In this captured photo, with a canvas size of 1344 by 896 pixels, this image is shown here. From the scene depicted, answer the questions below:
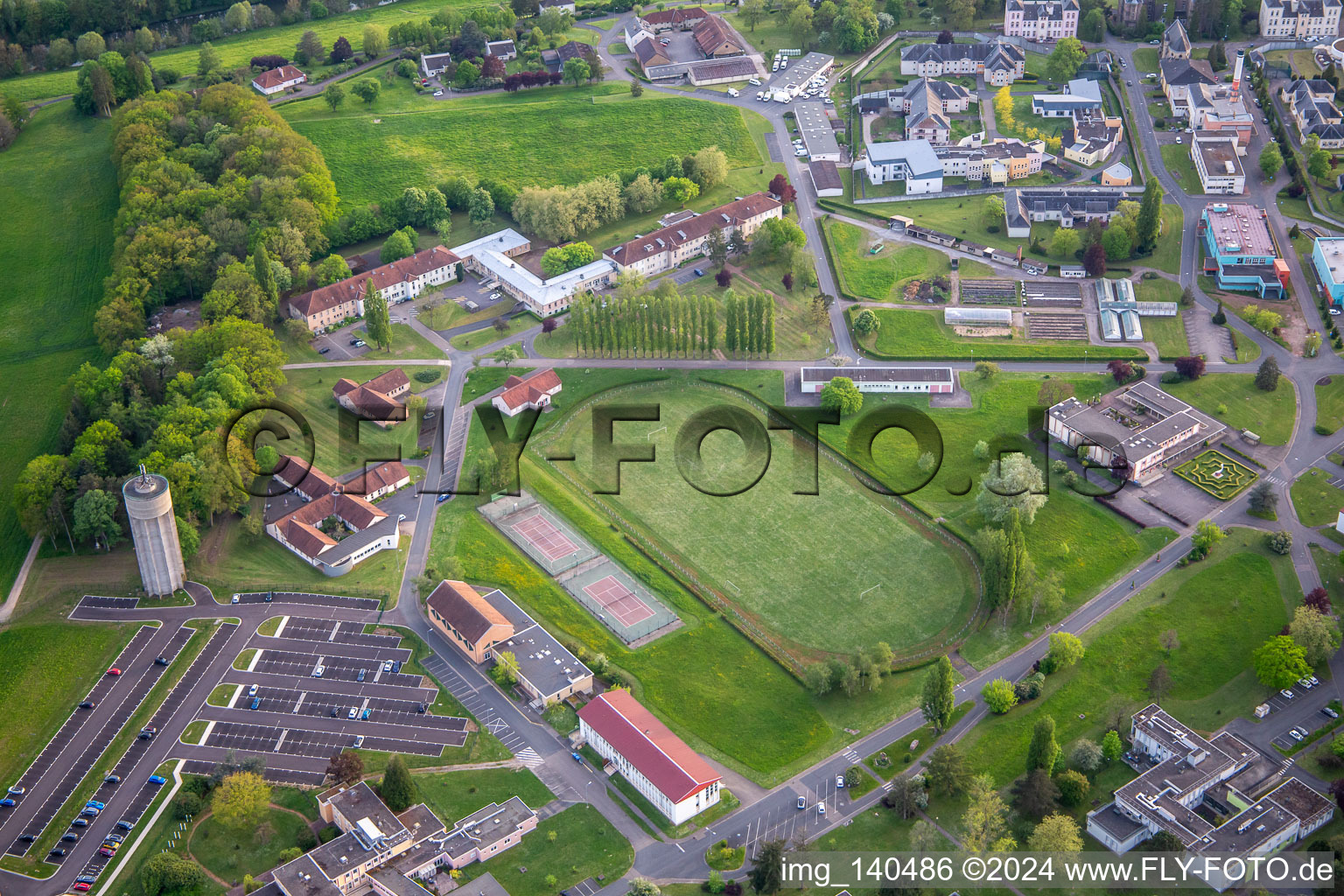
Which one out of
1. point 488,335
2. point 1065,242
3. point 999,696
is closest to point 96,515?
point 488,335

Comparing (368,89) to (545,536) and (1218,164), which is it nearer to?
(545,536)

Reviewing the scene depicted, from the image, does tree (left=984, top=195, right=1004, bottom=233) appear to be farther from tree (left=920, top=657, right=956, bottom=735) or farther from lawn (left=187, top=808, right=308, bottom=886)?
lawn (left=187, top=808, right=308, bottom=886)

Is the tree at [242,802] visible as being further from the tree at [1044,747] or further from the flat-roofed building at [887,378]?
the flat-roofed building at [887,378]

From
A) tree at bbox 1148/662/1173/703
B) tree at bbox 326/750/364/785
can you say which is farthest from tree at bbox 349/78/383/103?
tree at bbox 1148/662/1173/703

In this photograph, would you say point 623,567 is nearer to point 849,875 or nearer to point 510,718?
point 510,718

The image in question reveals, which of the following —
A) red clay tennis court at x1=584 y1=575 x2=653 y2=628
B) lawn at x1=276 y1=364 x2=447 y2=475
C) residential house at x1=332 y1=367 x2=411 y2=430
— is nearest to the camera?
red clay tennis court at x1=584 y1=575 x2=653 y2=628

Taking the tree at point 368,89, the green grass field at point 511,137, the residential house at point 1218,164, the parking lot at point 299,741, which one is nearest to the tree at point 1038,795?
the parking lot at point 299,741
